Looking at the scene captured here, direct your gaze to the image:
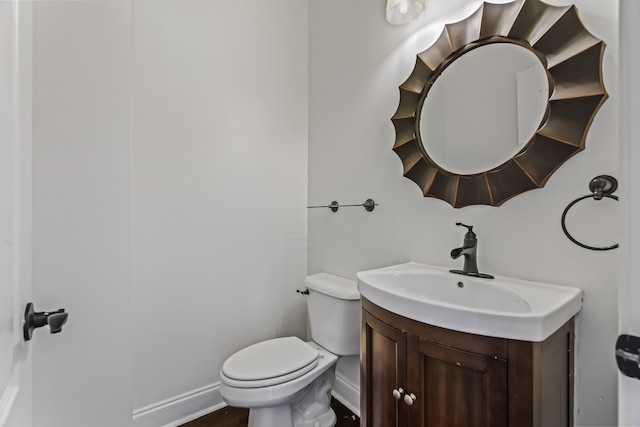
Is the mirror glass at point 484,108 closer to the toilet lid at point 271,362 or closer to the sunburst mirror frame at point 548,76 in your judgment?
the sunburst mirror frame at point 548,76

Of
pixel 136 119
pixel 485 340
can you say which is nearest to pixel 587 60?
pixel 485 340

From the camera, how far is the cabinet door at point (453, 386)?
740mm

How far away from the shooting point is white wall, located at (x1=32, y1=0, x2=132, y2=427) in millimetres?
1036

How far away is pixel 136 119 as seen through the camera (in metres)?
1.43

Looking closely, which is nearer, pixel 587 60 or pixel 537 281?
pixel 587 60

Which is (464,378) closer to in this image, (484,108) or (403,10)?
(484,108)

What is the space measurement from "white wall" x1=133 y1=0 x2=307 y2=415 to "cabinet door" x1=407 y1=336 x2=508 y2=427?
3.84 feet

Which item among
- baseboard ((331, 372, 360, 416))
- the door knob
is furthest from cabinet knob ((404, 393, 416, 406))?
the door knob

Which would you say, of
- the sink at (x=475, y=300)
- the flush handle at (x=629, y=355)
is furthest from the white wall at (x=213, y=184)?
the flush handle at (x=629, y=355)

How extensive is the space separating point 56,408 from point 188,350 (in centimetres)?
57

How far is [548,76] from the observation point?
3.26 ft

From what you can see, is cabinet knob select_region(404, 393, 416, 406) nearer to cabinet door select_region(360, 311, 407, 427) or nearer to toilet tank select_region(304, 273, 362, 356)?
cabinet door select_region(360, 311, 407, 427)

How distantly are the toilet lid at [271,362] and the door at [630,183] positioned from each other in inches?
44.8

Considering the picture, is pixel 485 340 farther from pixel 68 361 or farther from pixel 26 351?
pixel 68 361
